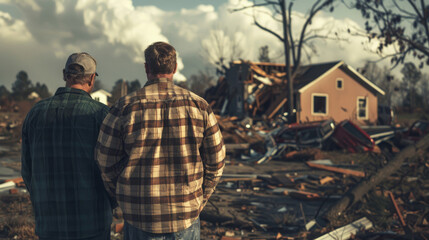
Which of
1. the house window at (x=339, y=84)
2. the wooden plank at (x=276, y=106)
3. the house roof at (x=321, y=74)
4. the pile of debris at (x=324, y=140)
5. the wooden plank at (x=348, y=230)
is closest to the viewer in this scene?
the wooden plank at (x=348, y=230)

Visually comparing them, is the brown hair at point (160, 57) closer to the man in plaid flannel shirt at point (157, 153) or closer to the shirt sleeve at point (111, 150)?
the man in plaid flannel shirt at point (157, 153)

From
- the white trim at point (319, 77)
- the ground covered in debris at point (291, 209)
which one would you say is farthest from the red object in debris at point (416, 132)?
the white trim at point (319, 77)

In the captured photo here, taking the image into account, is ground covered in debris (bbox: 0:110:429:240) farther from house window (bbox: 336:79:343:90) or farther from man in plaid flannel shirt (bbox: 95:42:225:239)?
house window (bbox: 336:79:343:90)

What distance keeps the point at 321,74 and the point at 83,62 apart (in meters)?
27.7

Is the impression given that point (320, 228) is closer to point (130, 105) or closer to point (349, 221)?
point (349, 221)

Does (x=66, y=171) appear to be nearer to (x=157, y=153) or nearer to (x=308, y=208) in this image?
(x=157, y=153)

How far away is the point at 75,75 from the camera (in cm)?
272

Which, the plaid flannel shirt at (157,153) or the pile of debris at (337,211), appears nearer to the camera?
the plaid flannel shirt at (157,153)

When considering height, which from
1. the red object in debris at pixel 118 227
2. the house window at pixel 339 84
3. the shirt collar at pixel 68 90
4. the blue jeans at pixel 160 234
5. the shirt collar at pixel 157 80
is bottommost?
the red object in debris at pixel 118 227

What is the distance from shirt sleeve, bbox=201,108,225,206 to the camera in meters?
2.47

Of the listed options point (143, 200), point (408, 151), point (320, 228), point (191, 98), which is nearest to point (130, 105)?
point (191, 98)

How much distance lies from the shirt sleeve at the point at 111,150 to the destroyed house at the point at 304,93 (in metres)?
24.2

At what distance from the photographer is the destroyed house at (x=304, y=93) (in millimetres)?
28062

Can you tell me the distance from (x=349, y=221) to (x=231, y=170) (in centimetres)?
659
